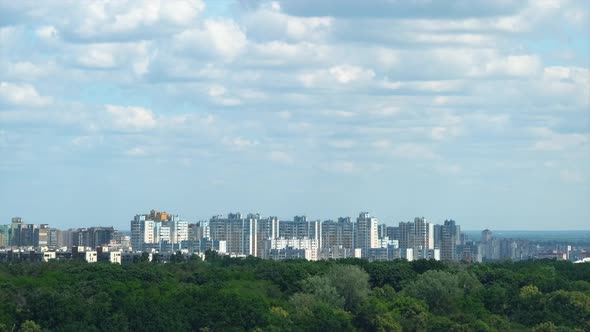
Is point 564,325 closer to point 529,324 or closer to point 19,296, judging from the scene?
point 529,324

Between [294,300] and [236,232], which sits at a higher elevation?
[236,232]

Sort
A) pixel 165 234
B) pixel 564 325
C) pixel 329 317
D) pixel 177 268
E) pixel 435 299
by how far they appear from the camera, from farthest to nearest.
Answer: pixel 165 234, pixel 177 268, pixel 435 299, pixel 564 325, pixel 329 317

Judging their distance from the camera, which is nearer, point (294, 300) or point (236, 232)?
point (294, 300)

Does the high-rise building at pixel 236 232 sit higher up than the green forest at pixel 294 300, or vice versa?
the high-rise building at pixel 236 232

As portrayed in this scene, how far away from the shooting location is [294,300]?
56656 millimetres

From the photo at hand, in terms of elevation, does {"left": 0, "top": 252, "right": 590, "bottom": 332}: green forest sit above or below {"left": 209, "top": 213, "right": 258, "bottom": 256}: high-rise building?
below

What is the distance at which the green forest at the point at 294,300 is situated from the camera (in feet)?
163

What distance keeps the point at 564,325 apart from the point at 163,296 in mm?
16924

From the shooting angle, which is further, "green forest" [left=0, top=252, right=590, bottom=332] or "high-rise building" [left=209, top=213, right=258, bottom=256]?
"high-rise building" [left=209, top=213, right=258, bottom=256]

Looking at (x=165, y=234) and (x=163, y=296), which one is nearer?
(x=163, y=296)

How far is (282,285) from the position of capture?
66.6m

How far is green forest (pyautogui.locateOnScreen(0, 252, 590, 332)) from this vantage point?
163 feet

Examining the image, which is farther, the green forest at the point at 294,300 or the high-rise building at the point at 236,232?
the high-rise building at the point at 236,232

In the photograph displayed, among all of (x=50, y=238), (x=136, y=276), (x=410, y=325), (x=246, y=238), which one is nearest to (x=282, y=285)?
(x=136, y=276)
